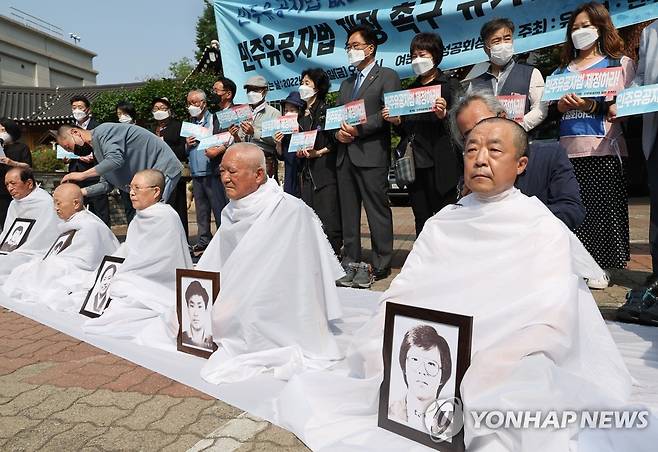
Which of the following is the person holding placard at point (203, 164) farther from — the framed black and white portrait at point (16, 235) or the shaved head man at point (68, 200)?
the framed black and white portrait at point (16, 235)

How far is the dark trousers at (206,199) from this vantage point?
6.81m

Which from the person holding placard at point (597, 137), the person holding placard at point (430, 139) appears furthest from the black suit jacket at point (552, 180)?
the person holding placard at point (430, 139)

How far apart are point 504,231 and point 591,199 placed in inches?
113

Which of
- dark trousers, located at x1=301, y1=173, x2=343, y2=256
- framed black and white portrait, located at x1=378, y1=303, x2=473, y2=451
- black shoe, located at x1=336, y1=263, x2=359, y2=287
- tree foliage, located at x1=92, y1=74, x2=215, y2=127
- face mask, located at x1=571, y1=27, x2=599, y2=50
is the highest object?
tree foliage, located at x1=92, y1=74, x2=215, y2=127

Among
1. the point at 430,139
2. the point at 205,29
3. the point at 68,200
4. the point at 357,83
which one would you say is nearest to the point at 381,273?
the point at 430,139

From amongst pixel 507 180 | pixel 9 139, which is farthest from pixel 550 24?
pixel 9 139

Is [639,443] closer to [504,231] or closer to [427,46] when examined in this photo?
[504,231]

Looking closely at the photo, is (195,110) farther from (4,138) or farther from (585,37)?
(585,37)

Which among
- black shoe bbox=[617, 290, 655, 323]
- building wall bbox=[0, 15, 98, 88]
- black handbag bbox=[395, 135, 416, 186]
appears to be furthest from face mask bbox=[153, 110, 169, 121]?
building wall bbox=[0, 15, 98, 88]

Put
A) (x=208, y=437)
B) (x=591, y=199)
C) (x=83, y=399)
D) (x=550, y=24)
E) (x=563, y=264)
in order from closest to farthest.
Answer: (x=563, y=264) → (x=208, y=437) → (x=83, y=399) → (x=591, y=199) → (x=550, y=24)

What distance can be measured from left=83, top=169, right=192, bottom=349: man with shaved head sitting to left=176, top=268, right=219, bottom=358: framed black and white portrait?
0.60 m

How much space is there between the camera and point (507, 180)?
7.36ft

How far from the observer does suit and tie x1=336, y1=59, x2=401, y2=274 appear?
5.25 m

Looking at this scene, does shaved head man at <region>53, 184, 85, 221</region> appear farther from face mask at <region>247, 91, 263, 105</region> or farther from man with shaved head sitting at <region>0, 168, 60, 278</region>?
face mask at <region>247, 91, 263, 105</region>
